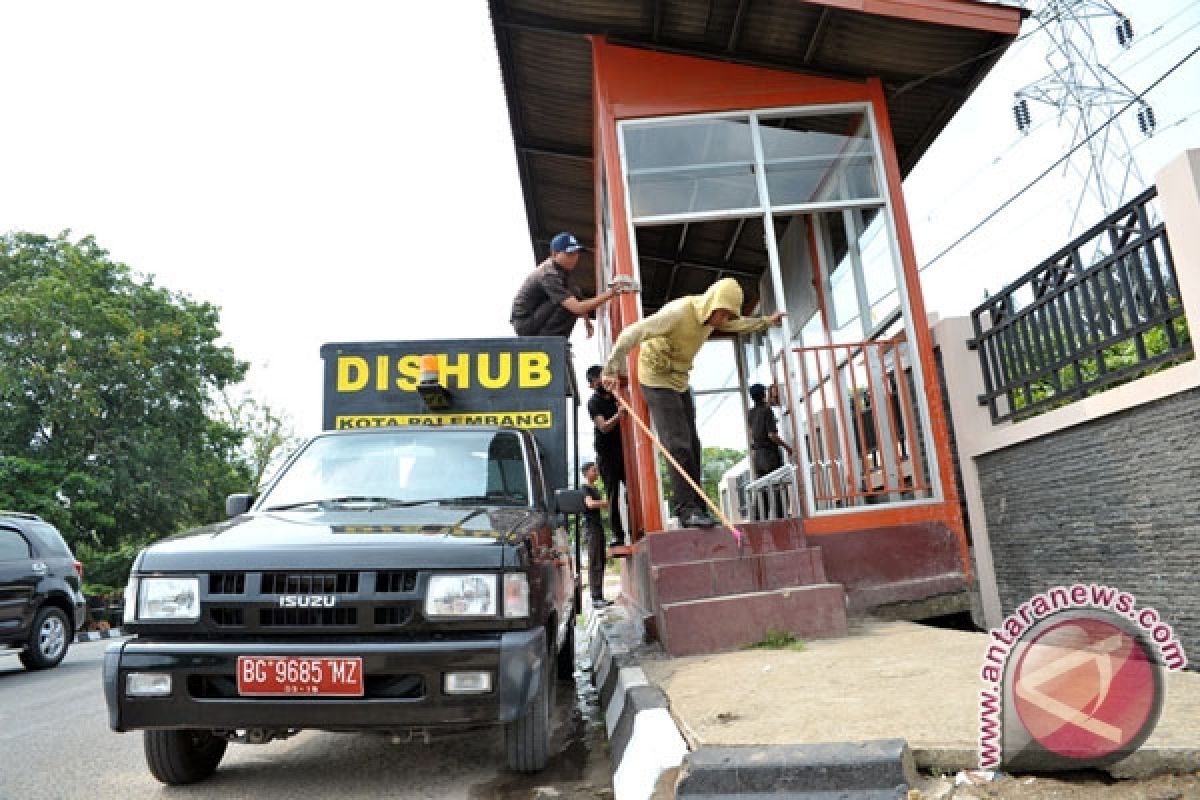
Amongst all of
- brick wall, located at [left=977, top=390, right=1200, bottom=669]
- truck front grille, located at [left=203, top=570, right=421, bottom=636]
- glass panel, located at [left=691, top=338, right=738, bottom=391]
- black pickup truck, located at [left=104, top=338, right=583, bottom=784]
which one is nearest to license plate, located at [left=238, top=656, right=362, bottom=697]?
black pickup truck, located at [left=104, top=338, right=583, bottom=784]

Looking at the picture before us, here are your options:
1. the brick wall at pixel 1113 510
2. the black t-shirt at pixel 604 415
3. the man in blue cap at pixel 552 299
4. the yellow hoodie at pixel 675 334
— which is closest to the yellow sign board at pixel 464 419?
the yellow hoodie at pixel 675 334

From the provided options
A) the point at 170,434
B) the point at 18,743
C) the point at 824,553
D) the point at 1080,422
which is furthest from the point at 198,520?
the point at 1080,422

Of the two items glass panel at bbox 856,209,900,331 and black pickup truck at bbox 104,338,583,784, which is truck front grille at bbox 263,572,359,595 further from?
glass panel at bbox 856,209,900,331

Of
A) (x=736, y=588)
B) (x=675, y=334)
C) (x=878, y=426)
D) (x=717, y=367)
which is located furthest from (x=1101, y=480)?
(x=717, y=367)

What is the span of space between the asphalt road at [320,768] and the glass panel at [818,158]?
4.70m

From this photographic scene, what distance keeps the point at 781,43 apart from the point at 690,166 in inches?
50.1

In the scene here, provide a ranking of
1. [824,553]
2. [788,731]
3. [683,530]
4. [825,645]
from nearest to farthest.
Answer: [788,731]
[825,645]
[683,530]
[824,553]

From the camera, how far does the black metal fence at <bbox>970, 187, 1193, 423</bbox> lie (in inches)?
167

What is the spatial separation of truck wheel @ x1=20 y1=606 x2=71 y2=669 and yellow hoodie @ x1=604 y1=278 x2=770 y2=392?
7439 millimetres

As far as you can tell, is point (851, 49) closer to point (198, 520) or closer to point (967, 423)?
point (967, 423)

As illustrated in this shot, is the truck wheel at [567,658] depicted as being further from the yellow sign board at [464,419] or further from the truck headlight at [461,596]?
the truck headlight at [461,596]

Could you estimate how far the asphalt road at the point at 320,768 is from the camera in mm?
3426

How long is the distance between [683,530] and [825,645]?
3.94 ft

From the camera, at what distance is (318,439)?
15.5ft
